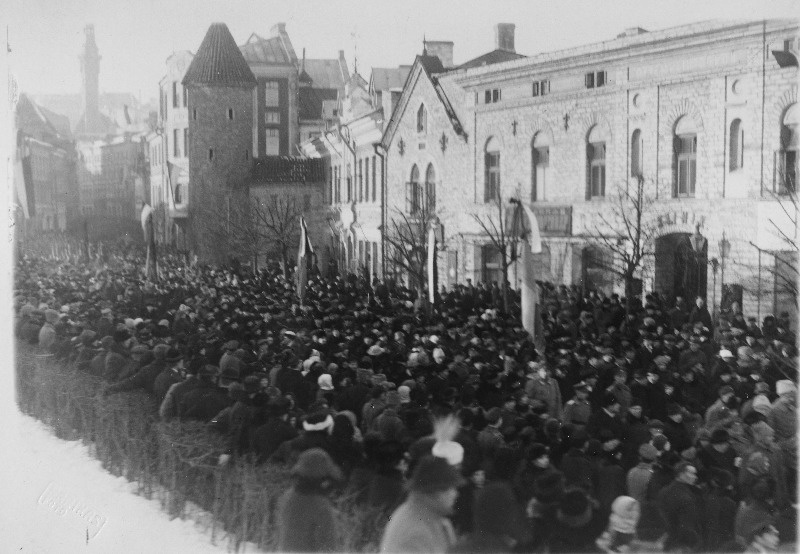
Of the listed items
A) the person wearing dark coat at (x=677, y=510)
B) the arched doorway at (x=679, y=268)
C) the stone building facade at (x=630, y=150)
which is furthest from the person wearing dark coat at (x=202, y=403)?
the arched doorway at (x=679, y=268)

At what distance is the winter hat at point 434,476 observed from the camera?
7.14 m

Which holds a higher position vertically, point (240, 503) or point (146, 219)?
point (146, 219)

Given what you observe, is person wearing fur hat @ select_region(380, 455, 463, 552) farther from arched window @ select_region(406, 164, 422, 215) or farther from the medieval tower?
arched window @ select_region(406, 164, 422, 215)

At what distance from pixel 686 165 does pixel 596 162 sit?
183 cm

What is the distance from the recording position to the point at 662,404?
941cm

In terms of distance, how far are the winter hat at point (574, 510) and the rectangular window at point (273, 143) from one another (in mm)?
12593

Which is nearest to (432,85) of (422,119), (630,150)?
(422,119)

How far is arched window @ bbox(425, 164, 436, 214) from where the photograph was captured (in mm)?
19016

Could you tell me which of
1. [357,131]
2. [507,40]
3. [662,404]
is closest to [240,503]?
[662,404]

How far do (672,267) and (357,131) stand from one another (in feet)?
24.9

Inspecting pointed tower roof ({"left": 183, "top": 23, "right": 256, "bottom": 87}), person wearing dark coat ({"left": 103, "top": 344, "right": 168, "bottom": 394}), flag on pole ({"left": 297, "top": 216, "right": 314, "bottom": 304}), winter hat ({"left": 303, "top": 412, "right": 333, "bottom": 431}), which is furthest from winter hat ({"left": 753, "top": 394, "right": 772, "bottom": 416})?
pointed tower roof ({"left": 183, "top": 23, "right": 256, "bottom": 87})

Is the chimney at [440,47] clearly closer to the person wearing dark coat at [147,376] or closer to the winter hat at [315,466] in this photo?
the person wearing dark coat at [147,376]

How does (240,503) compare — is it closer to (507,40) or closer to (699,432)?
(699,432)

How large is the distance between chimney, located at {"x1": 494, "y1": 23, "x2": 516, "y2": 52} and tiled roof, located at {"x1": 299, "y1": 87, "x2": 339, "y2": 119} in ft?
13.6
